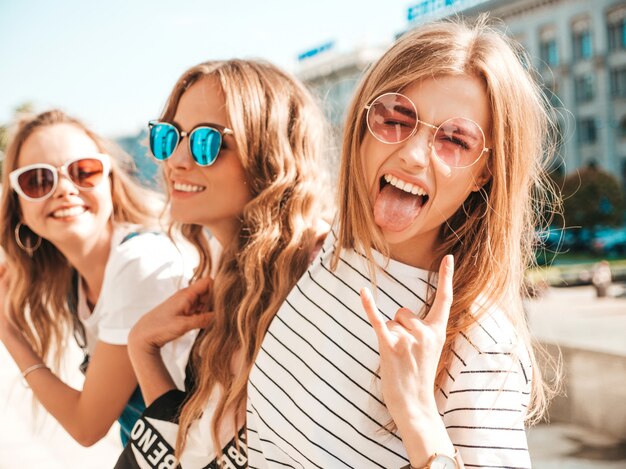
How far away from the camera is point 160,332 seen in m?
1.68

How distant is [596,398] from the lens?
4.27 meters

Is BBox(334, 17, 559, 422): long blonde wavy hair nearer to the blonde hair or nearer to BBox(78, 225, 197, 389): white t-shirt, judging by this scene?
BBox(78, 225, 197, 389): white t-shirt

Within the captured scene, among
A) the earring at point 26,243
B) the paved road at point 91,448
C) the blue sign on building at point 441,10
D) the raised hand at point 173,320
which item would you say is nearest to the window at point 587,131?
the paved road at point 91,448

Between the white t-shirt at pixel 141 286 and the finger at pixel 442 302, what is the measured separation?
1.00 m

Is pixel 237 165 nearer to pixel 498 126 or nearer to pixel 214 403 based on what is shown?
pixel 214 403

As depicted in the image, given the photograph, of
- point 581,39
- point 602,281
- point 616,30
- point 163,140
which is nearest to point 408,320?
point 163,140

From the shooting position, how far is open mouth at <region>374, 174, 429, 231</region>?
1.23 metres

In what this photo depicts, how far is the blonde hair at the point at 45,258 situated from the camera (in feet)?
7.49

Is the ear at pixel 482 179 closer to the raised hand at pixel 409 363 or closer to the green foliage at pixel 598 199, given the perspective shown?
the raised hand at pixel 409 363

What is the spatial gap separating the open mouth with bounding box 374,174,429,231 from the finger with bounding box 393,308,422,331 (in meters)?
0.19

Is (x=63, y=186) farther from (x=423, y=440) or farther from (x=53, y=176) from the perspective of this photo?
(x=423, y=440)

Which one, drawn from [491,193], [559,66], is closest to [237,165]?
[491,193]

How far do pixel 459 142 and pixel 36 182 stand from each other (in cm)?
151

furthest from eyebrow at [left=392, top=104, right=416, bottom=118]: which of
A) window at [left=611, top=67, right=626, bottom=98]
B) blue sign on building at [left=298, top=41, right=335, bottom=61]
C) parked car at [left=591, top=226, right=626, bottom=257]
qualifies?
blue sign on building at [left=298, top=41, right=335, bottom=61]
